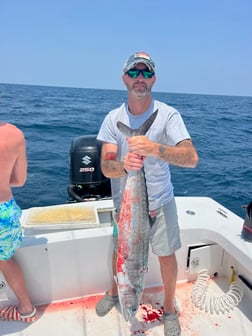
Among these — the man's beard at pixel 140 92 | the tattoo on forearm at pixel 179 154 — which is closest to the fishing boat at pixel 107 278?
the tattoo on forearm at pixel 179 154

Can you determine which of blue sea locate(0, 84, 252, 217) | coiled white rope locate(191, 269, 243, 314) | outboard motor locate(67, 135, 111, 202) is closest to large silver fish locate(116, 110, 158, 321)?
coiled white rope locate(191, 269, 243, 314)

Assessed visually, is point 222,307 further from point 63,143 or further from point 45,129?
point 45,129

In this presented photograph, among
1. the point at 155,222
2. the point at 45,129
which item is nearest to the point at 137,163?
the point at 155,222

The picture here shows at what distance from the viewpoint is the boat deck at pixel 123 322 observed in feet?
8.42

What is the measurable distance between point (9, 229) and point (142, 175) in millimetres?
1076

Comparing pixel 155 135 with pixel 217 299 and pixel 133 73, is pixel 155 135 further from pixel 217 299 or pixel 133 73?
pixel 217 299

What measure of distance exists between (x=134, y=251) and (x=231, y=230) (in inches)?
54.8

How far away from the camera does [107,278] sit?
294 cm

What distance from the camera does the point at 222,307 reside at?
2.79m

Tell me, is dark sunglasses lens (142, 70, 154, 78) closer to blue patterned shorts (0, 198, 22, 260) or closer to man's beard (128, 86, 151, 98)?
man's beard (128, 86, 151, 98)

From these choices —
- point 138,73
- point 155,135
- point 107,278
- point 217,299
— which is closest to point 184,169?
point 217,299

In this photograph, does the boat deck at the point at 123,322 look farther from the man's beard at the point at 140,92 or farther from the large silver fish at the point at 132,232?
the man's beard at the point at 140,92

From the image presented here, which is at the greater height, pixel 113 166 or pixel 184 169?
pixel 113 166

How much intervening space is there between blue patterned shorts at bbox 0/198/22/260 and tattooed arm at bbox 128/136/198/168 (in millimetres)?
1066
